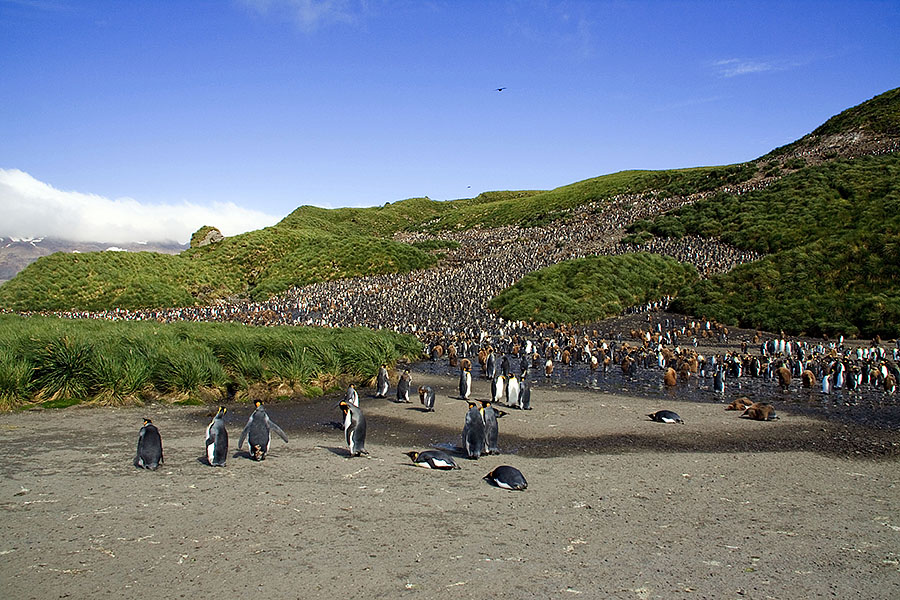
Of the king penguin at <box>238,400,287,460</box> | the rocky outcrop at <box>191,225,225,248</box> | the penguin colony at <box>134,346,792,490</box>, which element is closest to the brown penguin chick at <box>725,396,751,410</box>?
the penguin colony at <box>134,346,792,490</box>

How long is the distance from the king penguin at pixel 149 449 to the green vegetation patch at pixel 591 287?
2248 cm

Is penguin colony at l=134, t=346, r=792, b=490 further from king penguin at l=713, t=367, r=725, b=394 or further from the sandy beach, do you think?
king penguin at l=713, t=367, r=725, b=394

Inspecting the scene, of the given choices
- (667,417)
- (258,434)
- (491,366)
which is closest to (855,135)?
(491,366)

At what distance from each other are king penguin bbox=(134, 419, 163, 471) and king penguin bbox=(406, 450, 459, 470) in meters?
3.43

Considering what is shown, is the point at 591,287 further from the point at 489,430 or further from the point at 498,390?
the point at 489,430

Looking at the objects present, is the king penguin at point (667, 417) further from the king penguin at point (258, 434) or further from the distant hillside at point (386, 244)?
the distant hillside at point (386, 244)

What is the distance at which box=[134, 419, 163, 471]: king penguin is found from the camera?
808 centimetres

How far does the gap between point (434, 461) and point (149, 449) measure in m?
3.75

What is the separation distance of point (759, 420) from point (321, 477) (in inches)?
340

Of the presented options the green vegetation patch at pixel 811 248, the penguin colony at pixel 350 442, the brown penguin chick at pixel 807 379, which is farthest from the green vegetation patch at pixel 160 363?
the green vegetation patch at pixel 811 248

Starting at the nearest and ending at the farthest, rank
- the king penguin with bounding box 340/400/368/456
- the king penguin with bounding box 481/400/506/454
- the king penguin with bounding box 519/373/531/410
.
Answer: the king penguin with bounding box 340/400/368/456 → the king penguin with bounding box 481/400/506/454 → the king penguin with bounding box 519/373/531/410

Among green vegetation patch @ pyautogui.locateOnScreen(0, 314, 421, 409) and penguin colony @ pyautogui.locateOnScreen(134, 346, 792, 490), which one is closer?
penguin colony @ pyautogui.locateOnScreen(134, 346, 792, 490)

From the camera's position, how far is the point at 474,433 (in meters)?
9.34

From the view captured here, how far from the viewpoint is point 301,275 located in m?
49.0
